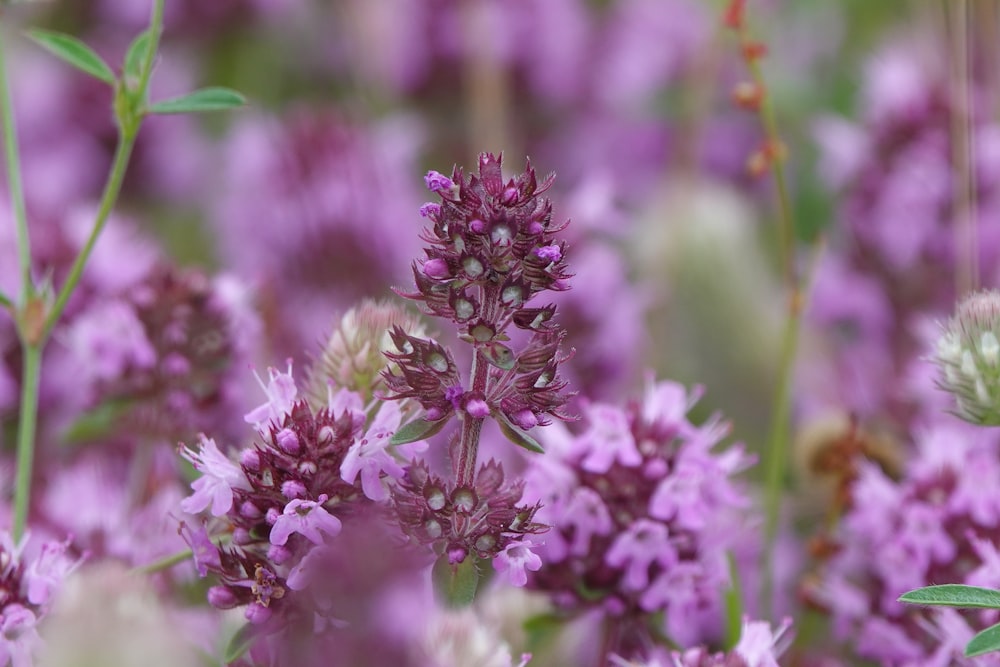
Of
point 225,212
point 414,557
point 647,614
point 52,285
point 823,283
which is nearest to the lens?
point 414,557

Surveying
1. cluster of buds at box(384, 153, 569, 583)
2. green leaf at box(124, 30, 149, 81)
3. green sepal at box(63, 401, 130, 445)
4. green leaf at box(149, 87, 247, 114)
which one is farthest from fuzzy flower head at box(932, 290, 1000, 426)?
green sepal at box(63, 401, 130, 445)

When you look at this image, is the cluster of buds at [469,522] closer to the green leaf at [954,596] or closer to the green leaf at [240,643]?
the green leaf at [240,643]

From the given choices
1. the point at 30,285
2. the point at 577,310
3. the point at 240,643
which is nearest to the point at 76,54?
the point at 30,285

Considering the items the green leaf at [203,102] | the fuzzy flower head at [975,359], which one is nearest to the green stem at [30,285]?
the green leaf at [203,102]

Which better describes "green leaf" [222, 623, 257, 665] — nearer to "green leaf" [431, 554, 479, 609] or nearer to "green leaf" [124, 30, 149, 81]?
"green leaf" [431, 554, 479, 609]

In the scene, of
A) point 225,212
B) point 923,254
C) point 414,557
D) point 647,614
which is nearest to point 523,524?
point 414,557

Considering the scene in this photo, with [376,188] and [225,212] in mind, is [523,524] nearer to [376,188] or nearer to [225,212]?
[376,188]
